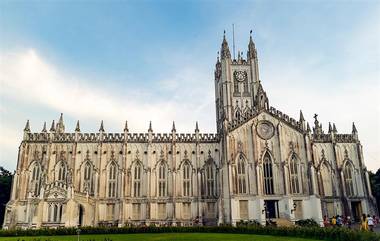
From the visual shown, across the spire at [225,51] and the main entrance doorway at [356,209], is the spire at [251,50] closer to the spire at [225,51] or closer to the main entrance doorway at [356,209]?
the spire at [225,51]

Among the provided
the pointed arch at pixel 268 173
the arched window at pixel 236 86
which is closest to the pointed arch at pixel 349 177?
the pointed arch at pixel 268 173

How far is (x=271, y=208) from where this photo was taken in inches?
2154

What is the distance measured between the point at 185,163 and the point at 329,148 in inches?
976

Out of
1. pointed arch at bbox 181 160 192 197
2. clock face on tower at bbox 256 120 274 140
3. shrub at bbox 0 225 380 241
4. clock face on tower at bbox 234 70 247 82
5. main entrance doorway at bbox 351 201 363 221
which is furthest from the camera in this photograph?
clock face on tower at bbox 234 70 247 82

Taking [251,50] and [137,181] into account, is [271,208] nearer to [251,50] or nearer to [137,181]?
[137,181]

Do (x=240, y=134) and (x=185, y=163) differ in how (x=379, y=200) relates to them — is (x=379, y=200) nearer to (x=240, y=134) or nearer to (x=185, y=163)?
(x=240, y=134)

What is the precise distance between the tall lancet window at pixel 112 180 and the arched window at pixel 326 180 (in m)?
34.2

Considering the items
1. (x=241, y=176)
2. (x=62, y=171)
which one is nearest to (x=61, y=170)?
(x=62, y=171)

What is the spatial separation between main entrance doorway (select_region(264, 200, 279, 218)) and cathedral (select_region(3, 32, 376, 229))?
0.15 meters

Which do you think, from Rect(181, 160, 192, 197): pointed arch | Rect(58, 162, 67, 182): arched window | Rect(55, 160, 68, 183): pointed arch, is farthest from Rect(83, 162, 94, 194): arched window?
Rect(181, 160, 192, 197): pointed arch

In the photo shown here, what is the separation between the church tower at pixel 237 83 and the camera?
8119 cm

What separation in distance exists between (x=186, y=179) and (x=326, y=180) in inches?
914

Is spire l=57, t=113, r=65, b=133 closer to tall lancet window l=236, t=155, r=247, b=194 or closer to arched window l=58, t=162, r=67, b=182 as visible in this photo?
arched window l=58, t=162, r=67, b=182

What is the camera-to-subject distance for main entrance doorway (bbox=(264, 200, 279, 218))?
177 feet
